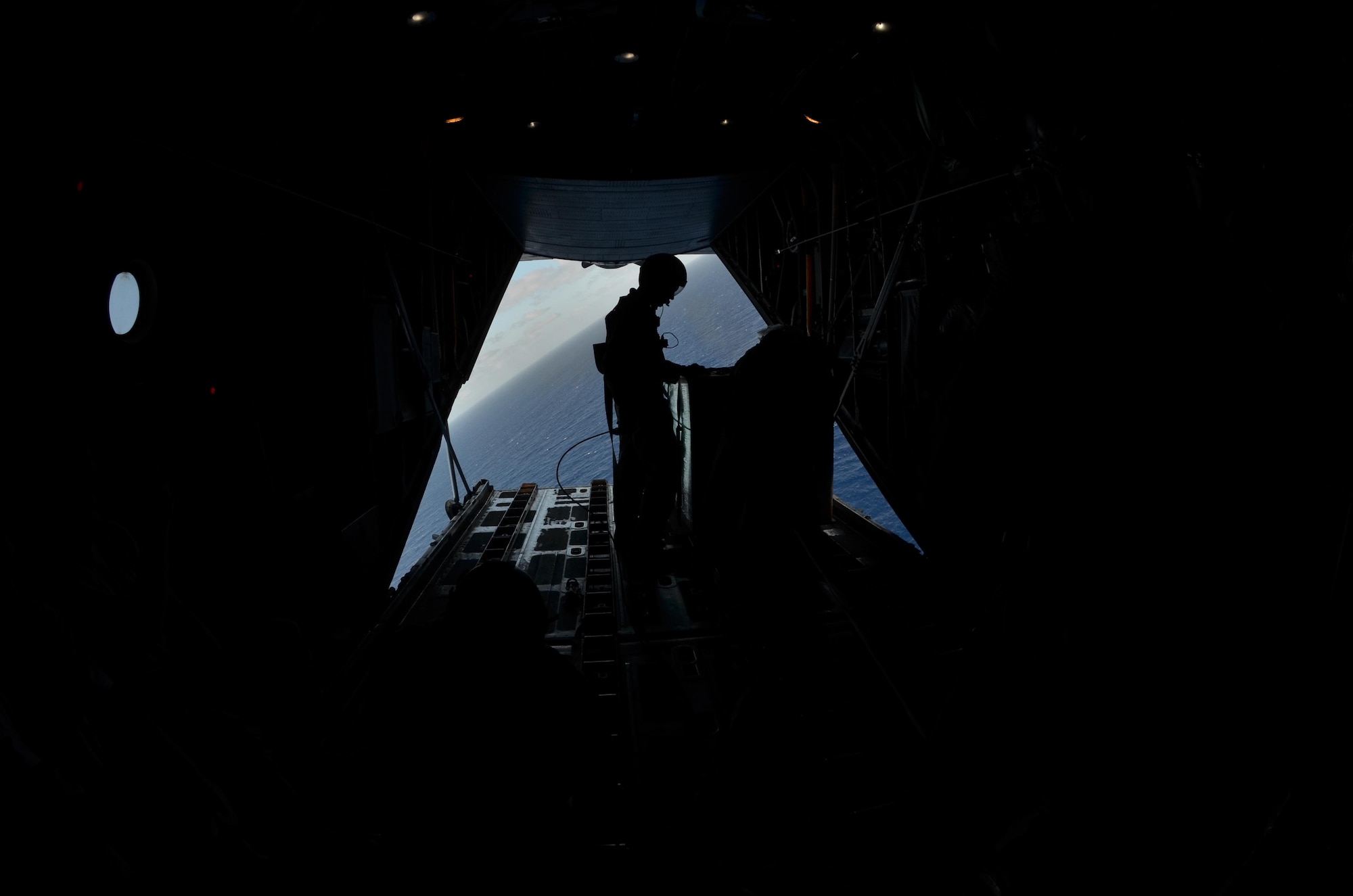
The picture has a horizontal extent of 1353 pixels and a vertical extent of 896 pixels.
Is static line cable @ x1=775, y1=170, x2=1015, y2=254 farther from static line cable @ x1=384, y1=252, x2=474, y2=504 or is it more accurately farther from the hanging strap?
static line cable @ x1=384, y1=252, x2=474, y2=504

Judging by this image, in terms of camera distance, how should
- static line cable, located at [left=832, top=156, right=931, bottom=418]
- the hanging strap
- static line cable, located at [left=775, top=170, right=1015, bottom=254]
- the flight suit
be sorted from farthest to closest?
the hanging strap < the flight suit < static line cable, located at [left=832, top=156, right=931, bottom=418] < static line cable, located at [left=775, top=170, right=1015, bottom=254]

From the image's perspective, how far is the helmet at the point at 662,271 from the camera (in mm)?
4426

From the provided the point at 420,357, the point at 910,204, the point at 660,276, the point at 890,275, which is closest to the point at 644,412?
the point at 660,276

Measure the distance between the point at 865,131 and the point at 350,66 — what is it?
11.5 feet

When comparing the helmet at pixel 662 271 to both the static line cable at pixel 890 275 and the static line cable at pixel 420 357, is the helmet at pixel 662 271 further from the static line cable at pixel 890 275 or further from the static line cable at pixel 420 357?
the static line cable at pixel 420 357

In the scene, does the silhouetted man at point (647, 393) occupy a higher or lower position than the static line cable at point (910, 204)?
lower

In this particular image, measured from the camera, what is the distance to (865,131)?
15.5ft

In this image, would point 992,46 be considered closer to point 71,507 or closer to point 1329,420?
point 1329,420

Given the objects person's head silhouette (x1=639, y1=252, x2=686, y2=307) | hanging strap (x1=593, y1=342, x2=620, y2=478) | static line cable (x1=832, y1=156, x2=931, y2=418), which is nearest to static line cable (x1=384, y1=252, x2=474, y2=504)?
hanging strap (x1=593, y1=342, x2=620, y2=478)

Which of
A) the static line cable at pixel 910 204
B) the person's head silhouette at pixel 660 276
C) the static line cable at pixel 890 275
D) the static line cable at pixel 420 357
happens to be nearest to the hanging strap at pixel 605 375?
the person's head silhouette at pixel 660 276

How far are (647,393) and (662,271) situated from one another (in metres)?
0.88

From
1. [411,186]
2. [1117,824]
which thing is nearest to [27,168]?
[411,186]

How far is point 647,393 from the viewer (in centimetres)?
441

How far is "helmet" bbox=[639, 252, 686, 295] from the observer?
4426 millimetres
